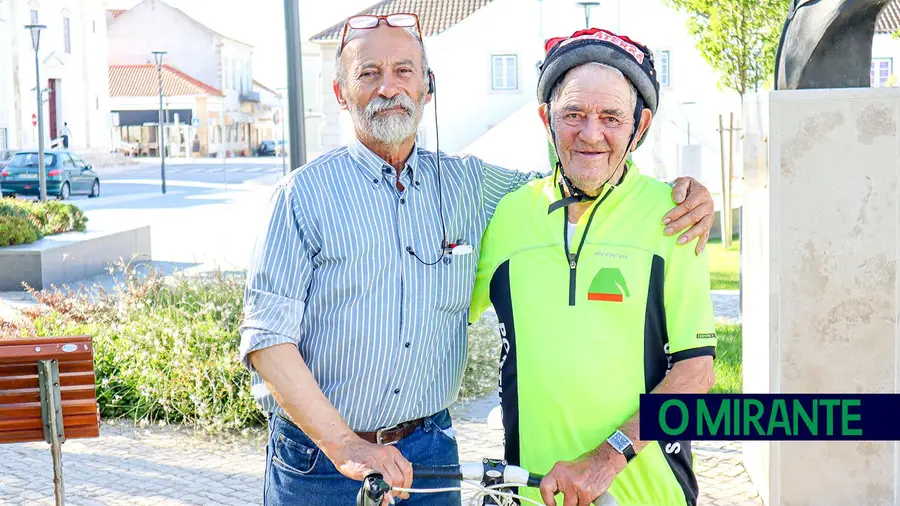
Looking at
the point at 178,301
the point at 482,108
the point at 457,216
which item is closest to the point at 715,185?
the point at 482,108

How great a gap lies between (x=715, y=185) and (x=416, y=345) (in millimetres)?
30120

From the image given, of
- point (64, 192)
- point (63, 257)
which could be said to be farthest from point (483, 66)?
point (63, 257)

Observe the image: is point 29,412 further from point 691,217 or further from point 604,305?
point 691,217

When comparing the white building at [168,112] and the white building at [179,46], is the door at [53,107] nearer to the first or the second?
the white building at [168,112]

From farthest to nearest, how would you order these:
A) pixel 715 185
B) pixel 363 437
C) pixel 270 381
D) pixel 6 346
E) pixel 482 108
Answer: pixel 482 108
pixel 715 185
pixel 6 346
pixel 363 437
pixel 270 381

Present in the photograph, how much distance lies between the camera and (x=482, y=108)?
157ft

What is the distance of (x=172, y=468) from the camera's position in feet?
22.4

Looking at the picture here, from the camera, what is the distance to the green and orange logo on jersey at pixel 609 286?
2.79 m

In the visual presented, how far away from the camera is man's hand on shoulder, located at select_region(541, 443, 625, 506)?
104 inches

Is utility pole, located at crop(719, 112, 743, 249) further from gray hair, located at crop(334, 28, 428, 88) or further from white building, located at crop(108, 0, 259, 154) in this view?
white building, located at crop(108, 0, 259, 154)

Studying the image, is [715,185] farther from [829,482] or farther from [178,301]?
[829,482]

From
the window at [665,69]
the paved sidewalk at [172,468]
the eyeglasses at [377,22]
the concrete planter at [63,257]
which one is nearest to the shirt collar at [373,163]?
the eyeglasses at [377,22]

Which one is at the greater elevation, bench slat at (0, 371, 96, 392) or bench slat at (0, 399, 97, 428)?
bench slat at (0, 371, 96, 392)

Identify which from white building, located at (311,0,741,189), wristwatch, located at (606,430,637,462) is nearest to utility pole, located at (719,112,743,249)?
wristwatch, located at (606,430,637,462)
